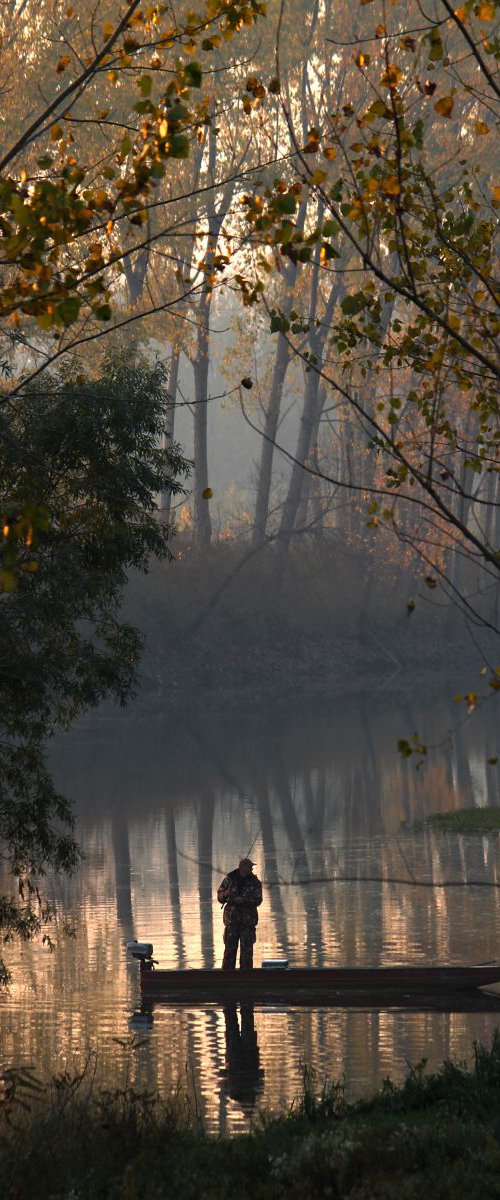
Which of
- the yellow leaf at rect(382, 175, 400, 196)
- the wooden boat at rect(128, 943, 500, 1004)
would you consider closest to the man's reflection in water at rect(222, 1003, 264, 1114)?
the wooden boat at rect(128, 943, 500, 1004)

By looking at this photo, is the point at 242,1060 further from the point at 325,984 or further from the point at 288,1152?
the point at 288,1152

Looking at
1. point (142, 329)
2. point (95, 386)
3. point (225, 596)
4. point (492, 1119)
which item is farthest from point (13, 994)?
point (225, 596)

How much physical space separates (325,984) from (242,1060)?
2.66 metres

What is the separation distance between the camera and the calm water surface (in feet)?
54.3

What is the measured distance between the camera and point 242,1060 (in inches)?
647

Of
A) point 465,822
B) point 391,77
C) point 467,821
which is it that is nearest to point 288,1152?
point 391,77

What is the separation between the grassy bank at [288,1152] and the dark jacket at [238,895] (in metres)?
7.58

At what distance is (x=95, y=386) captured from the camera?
64.5ft

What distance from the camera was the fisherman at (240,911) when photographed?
19984 mm

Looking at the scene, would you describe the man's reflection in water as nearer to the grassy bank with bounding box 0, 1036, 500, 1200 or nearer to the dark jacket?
the dark jacket

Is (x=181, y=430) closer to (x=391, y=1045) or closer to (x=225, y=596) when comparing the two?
(x=225, y=596)

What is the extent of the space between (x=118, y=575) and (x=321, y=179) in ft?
33.8

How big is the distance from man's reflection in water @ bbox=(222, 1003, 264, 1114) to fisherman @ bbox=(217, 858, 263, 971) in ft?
3.31

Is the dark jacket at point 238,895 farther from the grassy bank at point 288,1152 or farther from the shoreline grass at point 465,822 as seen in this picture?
the shoreline grass at point 465,822
